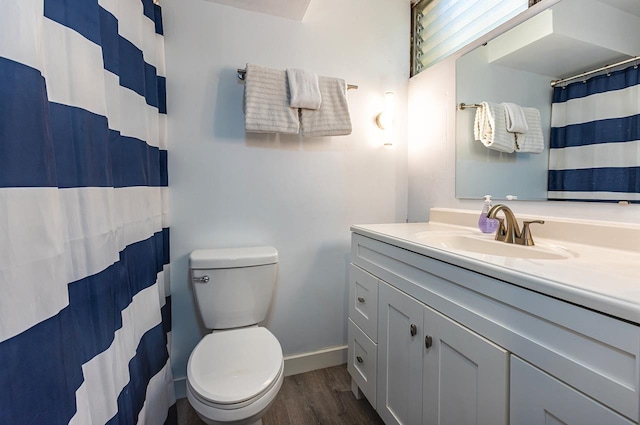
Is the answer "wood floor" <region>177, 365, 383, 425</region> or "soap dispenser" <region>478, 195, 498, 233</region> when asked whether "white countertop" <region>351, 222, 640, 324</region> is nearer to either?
"soap dispenser" <region>478, 195, 498, 233</region>

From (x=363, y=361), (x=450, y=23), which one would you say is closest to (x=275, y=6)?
(x=450, y=23)

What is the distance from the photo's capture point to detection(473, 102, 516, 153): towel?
4.25ft

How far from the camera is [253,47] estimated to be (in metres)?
1.52

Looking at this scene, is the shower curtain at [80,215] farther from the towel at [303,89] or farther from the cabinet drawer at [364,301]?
the cabinet drawer at [364,301]

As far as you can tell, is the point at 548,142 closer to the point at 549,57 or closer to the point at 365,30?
the point at 549,57

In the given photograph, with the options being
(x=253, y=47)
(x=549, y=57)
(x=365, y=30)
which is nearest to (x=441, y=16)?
(x=365, y=30)

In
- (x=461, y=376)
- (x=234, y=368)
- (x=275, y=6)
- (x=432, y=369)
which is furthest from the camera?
(x=275, y=6)

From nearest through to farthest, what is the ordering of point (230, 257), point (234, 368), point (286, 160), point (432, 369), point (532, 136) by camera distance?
point (432, 369) < point (234, 368) < point (532, 136) < point (230, 257) < point (286, 160)

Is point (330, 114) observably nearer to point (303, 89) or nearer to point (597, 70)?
point (303, 89)

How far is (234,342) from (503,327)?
1025 millimetres

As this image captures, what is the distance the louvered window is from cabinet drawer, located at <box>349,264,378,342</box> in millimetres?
1378

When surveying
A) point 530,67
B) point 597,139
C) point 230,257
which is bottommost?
point 230,257

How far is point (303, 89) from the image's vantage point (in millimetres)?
1441

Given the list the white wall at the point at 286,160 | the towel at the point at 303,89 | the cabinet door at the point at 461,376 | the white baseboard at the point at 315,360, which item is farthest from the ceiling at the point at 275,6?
the white baseboard at the point at 315,360
